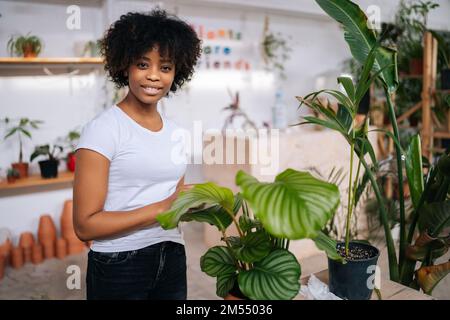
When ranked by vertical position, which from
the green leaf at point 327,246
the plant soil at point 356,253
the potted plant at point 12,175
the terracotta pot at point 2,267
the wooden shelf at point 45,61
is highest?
the wooden shelf at point 45,61

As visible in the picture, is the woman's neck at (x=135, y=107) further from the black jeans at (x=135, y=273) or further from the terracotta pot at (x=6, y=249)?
the terracotta pot at (x=6, y=249)

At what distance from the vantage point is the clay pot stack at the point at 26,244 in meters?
2.97

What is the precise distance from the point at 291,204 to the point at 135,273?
0.59 meters

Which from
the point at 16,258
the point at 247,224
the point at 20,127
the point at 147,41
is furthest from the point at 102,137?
the point at 16,258

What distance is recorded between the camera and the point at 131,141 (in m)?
1.02

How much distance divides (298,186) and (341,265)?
333 millimetres

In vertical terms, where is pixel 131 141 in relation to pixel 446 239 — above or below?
above

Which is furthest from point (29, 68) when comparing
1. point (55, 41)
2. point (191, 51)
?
point (191, 51)

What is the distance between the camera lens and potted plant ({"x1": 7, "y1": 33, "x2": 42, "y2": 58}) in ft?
9.18

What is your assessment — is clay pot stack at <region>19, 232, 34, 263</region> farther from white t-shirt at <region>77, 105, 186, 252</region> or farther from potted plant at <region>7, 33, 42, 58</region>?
white t-shirt at <region>77, 105, 186, 252</region>

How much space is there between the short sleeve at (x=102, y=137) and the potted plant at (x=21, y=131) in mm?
2159

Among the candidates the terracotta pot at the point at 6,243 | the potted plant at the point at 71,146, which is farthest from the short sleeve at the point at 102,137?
the terracotta pot at the point at 6,243

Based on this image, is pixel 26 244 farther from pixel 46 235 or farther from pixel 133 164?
pixel 133 164

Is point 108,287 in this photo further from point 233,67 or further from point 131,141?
point 233,67
